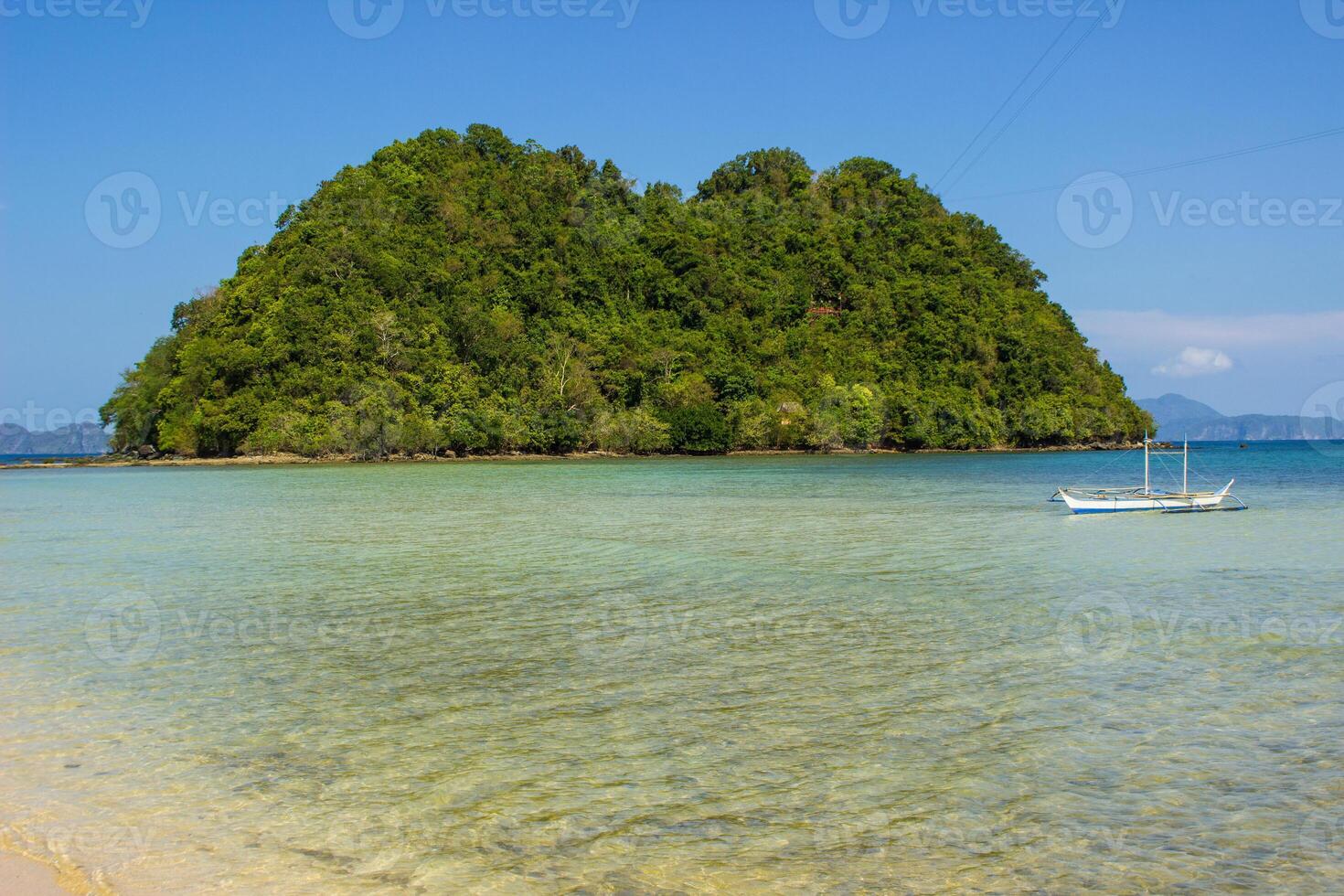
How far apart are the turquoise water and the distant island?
220 feet

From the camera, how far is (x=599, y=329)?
97250 mm

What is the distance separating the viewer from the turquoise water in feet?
16.8

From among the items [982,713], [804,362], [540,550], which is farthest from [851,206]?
[982,713]

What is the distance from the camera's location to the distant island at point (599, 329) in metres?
82.9

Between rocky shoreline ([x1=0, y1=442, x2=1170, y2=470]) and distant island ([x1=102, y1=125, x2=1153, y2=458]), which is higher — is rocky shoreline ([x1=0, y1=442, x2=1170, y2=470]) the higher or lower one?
the lower one

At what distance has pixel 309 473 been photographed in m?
57.4

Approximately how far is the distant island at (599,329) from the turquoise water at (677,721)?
67.1m

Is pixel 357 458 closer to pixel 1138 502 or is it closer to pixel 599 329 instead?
pixel 599 329


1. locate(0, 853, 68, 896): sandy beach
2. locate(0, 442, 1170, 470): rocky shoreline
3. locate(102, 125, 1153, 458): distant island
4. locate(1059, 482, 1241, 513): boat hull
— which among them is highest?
locate(102, 125, 1153, 458): distant island

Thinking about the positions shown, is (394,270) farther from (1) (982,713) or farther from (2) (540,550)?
(1) (982,713)

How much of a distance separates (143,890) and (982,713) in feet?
18.8

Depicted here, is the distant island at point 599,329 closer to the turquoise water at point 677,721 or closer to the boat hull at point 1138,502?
the boat hull at point 1138,502

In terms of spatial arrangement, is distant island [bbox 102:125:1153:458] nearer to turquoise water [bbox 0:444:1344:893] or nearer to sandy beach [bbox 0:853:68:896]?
turquoise water [bbox 0:444:1344:893]

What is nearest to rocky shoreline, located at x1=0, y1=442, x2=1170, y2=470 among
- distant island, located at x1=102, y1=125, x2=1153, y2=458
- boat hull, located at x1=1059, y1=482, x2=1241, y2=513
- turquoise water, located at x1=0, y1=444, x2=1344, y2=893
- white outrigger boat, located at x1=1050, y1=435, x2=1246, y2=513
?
distant island, located at x1=102, y1=125, x2=1153, y2=458
